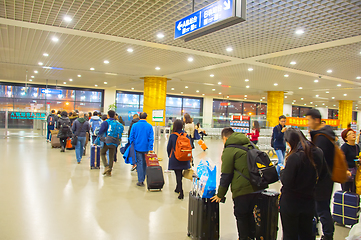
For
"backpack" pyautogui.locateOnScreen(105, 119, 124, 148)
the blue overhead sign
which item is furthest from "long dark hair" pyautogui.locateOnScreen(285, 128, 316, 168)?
"backpack" pyautogui.locateOnScreen(105, 119, 124, 148)

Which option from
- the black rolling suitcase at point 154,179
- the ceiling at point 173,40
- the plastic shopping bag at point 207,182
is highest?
the ceiling at point 173,40

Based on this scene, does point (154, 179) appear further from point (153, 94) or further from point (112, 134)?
point (153, 94)

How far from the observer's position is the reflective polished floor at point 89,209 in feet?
11.2

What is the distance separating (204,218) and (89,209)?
2.14m

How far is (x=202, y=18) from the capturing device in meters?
4.25

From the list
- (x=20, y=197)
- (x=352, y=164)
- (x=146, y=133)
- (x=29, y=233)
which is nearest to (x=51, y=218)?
(x=29, y=233)

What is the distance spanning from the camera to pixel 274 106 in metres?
21.9

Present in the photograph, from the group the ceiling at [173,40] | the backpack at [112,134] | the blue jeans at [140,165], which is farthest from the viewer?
the backpack at [112,134]

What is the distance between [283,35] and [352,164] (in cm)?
484

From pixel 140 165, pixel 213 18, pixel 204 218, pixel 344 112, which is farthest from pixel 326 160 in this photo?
Answer: pixel 344 112

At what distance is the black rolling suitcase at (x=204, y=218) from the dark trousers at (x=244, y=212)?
0.38 metres

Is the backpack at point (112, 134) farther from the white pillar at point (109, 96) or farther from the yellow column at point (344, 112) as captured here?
the yellow column at point (344, 112)

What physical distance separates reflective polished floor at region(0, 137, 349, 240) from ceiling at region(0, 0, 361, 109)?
13.5 feet

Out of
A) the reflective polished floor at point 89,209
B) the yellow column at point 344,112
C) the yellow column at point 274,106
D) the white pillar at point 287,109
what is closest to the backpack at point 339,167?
the reflective polished floor at point 89,209
